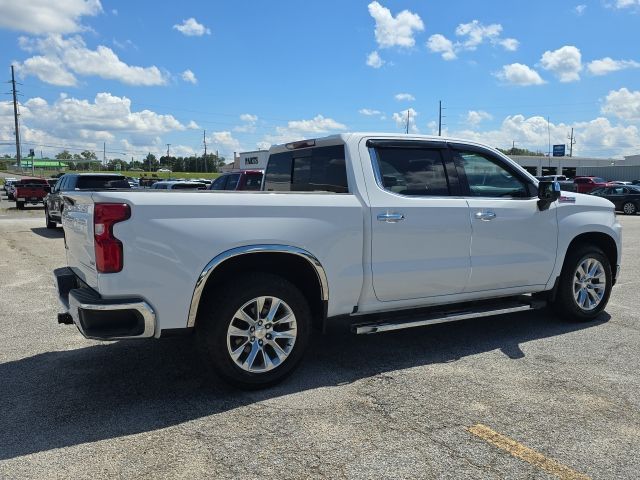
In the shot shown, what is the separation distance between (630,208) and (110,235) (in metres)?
27.8

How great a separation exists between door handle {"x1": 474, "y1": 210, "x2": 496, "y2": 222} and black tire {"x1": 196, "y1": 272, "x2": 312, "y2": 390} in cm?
189

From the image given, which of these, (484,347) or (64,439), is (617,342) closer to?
(484,347)

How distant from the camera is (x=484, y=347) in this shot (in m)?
5.11

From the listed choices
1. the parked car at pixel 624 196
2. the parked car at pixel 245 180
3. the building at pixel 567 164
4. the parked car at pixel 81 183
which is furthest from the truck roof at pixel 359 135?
the building at pixel 567 164

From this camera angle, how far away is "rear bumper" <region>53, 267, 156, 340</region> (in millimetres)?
3512

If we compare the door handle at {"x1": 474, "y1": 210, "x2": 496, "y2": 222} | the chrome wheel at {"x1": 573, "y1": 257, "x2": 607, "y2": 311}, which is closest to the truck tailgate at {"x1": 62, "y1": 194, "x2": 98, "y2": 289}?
the door handle at {"x1": 474, "y1": 210, "x2": 496, "y2": 222}

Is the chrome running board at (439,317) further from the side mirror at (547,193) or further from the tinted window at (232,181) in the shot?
the tinted window at (232,181)

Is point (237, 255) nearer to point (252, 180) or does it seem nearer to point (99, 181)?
point (252, 180)

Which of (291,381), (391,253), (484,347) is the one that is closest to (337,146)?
(391,253)

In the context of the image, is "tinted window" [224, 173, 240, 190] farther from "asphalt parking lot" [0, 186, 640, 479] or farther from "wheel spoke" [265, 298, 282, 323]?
"wheel spoke" [265, 298, 282, 323]

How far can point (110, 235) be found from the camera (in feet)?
11.5

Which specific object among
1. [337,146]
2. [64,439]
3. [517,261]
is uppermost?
[337,146]

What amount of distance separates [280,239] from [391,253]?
3.32 ft

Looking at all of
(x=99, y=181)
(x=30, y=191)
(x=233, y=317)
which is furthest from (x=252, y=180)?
(x=30, y=191)
